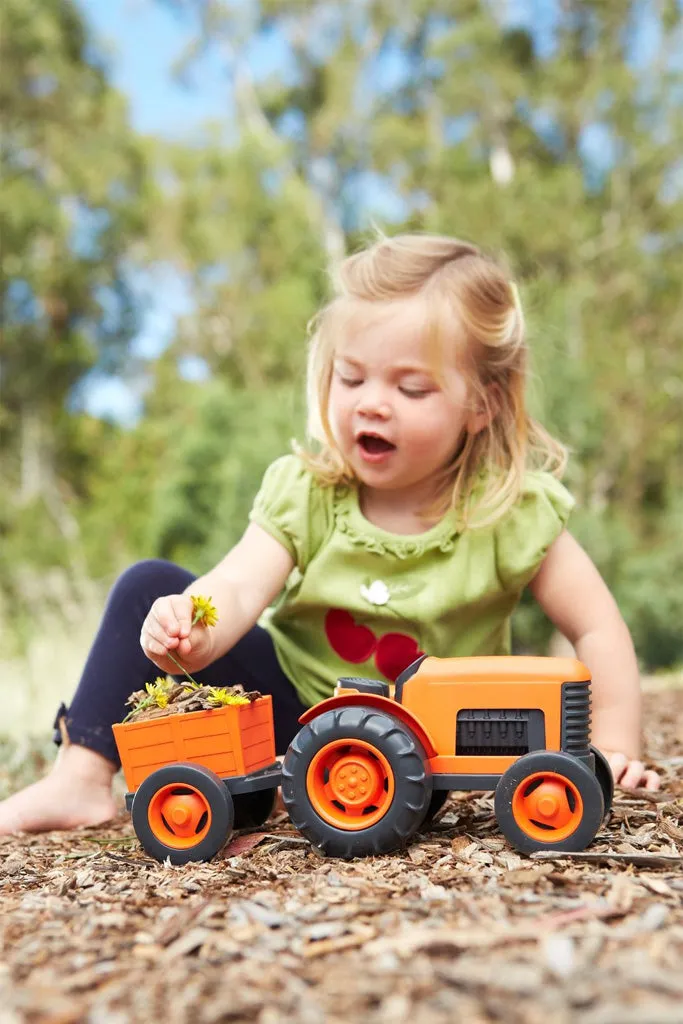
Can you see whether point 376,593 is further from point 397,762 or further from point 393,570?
point 397,762

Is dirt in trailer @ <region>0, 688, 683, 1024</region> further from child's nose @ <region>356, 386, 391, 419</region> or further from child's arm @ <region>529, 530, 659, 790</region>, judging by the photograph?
child's nose @ <region>356, 386, 391, 419</region>

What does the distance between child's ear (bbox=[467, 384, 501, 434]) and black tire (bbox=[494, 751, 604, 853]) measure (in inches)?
40.2

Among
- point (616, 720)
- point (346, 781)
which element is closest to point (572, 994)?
point (346, 781)

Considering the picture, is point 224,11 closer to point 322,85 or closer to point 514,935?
point 322,85

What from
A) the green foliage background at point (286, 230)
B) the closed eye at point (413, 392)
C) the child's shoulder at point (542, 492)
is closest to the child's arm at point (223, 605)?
the closed eye at point (413, 392)

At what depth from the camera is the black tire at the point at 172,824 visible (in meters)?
1.99

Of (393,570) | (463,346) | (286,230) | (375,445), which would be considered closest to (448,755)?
(393,570)

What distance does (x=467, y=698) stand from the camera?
2.01 meters

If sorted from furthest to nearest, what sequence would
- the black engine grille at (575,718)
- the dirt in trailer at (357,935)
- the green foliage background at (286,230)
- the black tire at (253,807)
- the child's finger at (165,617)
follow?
the green foliage background at (286,230)
the black tire at (253,807)
the child's finger at (165,617)
the black engine grille at (575,718)
the dirt in trailer at (357,935)

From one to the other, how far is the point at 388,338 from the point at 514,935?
147 cm

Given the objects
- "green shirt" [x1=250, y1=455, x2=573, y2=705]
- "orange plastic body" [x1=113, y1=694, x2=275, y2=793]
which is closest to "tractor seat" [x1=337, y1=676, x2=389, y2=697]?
"orange plastic body" [x1=113, y1=694, x2=275, y2=793]

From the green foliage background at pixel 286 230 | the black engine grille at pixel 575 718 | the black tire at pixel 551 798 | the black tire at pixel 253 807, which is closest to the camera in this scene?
the black tire at pixel 551 798

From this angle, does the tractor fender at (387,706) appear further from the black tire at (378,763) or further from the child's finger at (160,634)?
the child's finger at (160,634)

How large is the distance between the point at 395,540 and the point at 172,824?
927 millimetres
